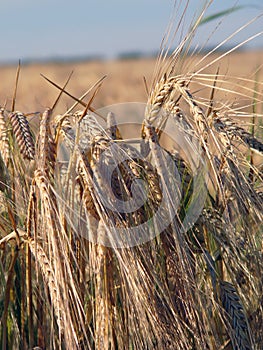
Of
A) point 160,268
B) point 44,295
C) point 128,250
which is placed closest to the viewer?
point 128,250

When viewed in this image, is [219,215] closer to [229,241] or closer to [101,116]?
[229,241]

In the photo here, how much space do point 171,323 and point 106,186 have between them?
0.92 feet

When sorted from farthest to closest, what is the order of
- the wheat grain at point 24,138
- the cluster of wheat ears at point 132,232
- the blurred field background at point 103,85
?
the blurred field background at point 103,85 < the wheat grain at point 24,138 < the cluster of wheat ears at point 132,232

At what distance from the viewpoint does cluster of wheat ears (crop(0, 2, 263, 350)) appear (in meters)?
1.19

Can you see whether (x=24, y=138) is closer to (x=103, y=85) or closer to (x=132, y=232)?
(x=132, y=232)

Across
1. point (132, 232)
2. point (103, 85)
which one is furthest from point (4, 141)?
point (103, 85)

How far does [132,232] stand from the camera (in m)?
1.21

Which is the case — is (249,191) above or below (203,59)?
below

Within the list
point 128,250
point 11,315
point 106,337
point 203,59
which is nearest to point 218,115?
point 203,59

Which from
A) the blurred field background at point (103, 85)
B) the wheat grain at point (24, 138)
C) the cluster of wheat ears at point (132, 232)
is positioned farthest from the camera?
the blurred field background at point (103, 85)

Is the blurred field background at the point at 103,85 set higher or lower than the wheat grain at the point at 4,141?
higher

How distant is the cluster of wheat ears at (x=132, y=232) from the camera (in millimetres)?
1188

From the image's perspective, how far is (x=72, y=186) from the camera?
124 cm

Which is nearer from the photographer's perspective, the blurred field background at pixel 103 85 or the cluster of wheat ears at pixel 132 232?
the cluster of wheat ears at pixel 132 232
